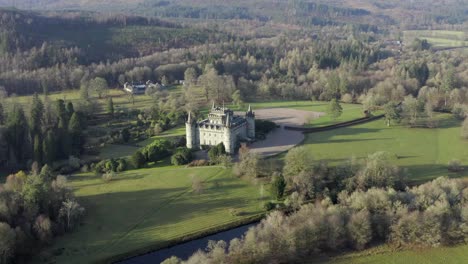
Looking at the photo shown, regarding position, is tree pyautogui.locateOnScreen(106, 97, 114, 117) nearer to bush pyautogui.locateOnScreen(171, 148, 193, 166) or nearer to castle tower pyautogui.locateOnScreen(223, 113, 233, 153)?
bush pyautogui.locateOnScreen(171, 148, 193, 166)

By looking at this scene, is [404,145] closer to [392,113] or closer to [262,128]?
[392,113]

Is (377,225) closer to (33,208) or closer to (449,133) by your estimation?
(33,208)

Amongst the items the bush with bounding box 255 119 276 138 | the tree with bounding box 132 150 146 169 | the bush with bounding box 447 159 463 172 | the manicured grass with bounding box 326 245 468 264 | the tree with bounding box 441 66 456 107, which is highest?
the tree with bounding box 441 66 456 107

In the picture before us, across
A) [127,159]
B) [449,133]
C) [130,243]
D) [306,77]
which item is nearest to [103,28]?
[306,77]

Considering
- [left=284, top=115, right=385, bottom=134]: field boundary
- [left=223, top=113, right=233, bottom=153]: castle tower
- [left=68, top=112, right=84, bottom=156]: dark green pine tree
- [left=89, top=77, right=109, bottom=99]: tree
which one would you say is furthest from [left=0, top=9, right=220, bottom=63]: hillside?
[left=223, top=113, right=233, bottom=153]: castle tower

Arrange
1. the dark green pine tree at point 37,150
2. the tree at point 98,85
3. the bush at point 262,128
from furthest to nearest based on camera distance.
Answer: the tree at point 98,85
the bush at point 262,128
the dark green pine tree at point 37,150

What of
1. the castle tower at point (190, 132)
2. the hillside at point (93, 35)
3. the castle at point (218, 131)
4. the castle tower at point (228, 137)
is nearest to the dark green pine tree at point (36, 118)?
the castle tower at point (190, 132)

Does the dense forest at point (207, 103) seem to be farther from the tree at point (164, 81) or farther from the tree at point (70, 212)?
the tree at point (164, 81)
